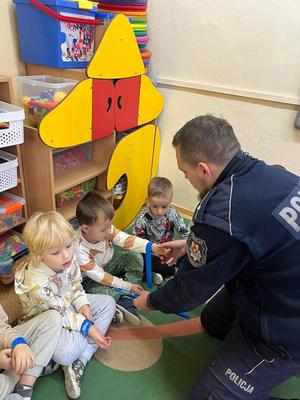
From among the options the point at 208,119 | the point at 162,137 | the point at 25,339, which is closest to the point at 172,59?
the point at 162,137

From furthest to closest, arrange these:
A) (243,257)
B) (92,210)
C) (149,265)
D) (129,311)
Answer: (149,265) → (129,311) → (92,210) → (243,257)

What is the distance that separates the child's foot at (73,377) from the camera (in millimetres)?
1156

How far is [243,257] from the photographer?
0.95 meters

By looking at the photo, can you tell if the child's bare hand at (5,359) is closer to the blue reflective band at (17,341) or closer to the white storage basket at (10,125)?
the blue reflective band at (17,341)

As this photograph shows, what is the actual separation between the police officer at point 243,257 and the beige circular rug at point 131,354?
265mm

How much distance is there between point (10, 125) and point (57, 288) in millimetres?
659

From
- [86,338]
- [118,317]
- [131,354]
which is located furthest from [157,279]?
[86,338]

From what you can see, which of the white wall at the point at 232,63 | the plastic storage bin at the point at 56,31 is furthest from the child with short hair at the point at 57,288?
the white wall at the point at 232,63

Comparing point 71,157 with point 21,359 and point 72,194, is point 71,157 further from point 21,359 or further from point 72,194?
point 21,359

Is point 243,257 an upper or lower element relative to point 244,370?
upper

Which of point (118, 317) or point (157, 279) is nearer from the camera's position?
point (118, 317)

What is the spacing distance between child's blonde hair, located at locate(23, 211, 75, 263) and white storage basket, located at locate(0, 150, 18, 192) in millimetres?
348

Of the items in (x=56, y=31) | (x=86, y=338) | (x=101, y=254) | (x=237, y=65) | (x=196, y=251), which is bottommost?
(x=86, y=338)

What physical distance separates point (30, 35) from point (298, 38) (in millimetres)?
1333
